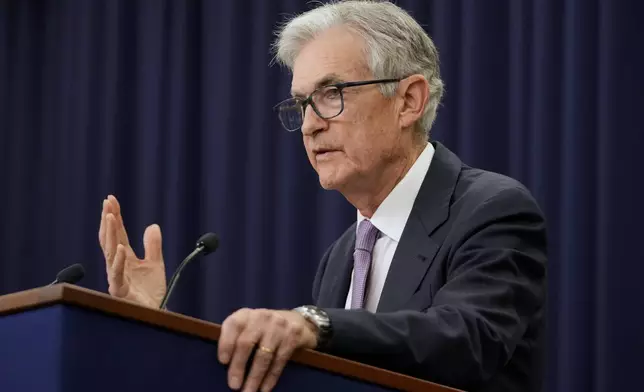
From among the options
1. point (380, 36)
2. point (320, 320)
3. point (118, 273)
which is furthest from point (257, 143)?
point (320, 320)

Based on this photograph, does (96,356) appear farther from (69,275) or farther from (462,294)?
(69,275)

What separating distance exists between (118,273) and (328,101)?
56 centimetres

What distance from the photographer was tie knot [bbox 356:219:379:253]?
1982mm

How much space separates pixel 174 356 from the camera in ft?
→ 3.43

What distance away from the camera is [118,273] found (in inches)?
71.9

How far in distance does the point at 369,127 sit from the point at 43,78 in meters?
2.73

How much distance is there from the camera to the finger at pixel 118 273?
1770 mm

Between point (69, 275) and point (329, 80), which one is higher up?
point (329, 80)

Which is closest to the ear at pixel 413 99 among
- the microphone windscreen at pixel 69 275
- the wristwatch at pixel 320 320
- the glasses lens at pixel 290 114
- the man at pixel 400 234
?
the man at pixel 400 234

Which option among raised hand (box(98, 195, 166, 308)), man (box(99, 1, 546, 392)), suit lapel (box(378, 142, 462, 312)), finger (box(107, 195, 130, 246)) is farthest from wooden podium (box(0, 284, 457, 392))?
finger (box(107, 195, 130, 246))

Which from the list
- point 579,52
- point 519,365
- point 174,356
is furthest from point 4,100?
point 174,356

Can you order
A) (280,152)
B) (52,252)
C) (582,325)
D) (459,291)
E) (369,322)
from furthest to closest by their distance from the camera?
(52,252), (280,152), (582,325), (459,291), (369,322)

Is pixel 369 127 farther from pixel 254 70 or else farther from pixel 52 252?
pixel 52 252

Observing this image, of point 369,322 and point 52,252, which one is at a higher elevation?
point 369,322
